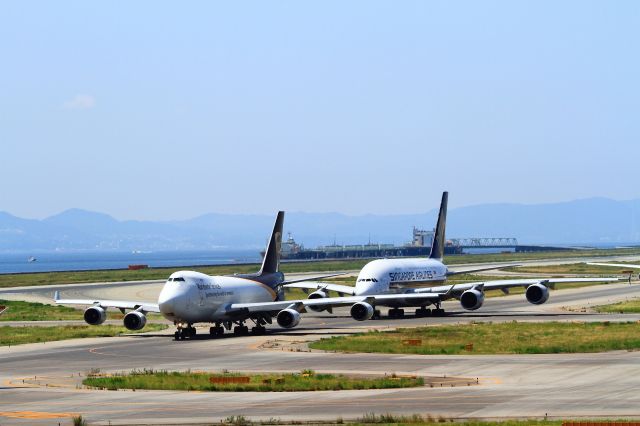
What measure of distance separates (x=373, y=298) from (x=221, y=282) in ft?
38.1

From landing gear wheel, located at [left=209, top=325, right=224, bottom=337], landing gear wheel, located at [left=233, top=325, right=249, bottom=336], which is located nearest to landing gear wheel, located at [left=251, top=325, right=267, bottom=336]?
landing gear wheel, located at [left=233, top=325, right=249, bottom=336]

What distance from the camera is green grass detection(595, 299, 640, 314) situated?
87.2 m

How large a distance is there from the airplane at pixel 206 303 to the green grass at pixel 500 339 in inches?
372

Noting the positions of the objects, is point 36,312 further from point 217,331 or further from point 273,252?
point 217,331

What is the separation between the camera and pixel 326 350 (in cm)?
5997

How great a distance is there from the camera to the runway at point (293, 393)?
36500 millimetres

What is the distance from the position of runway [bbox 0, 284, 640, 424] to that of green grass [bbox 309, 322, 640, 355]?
7.46 feet

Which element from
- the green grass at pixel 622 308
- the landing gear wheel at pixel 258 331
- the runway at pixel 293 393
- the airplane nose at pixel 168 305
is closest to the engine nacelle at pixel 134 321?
the runway at pixel 293 393

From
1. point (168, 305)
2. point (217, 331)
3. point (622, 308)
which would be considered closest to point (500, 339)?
point (217, 331)

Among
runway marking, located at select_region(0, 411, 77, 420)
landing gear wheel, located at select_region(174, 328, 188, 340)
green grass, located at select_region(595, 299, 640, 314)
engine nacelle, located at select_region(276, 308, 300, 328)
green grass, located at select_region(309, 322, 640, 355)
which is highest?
green grass, located at select_region(595, 299, 640, 314)

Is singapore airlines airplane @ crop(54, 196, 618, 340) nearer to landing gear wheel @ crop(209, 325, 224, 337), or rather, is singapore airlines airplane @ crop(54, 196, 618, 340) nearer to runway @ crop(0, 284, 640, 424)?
landing gear wheel @ crop(209, 325, 224, 337)

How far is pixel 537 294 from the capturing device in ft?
280

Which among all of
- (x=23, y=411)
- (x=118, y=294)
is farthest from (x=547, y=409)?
(x=118, y=294)

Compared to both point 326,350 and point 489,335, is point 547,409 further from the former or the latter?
point 489,335
